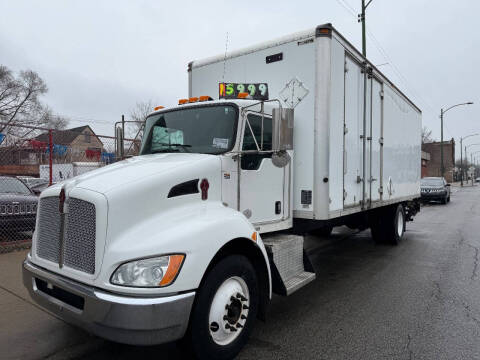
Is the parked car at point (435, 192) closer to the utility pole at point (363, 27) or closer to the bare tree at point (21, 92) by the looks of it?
the utility pole at point (363, 27)

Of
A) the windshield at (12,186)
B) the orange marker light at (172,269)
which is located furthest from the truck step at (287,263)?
the windshield at (12,186)

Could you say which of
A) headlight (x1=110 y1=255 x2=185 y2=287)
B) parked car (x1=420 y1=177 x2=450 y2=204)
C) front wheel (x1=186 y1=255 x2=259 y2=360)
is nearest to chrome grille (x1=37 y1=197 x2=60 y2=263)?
headlight (x1=110 y1=255 x2=185 y2=287)

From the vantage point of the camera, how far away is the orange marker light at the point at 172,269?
7.96ft

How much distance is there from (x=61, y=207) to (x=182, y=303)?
1258 millimetres

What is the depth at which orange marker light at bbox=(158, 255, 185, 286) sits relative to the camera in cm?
243

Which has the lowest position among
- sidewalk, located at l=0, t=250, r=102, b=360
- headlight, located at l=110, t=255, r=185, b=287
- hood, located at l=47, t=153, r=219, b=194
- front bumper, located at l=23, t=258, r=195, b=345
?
sidewalk, located at l=0, t=250, r=102, b=360

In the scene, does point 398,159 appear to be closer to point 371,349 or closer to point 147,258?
point 371,349

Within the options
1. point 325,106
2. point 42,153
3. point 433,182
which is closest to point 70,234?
point 325,106

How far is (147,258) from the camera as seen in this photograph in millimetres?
2434

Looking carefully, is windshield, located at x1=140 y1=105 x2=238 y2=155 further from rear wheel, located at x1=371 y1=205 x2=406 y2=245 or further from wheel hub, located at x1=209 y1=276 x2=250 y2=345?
rear wheel, located at x1=371 y1=205 x2=406 y2=245

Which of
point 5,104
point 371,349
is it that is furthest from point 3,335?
point 5,104

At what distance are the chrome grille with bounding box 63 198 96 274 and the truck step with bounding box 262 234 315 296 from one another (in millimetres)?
1806

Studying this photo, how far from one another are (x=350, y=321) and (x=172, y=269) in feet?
8.08

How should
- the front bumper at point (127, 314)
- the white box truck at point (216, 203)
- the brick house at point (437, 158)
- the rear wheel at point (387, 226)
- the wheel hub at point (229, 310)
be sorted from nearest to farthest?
1. the front bumper at point (127, 314)
2. the white box truck at point (216, 203)
3. the wheel hub at point (229, 310)
4. the rear wheel at point (387, 226)
5. the brick house at point (437, 158)
